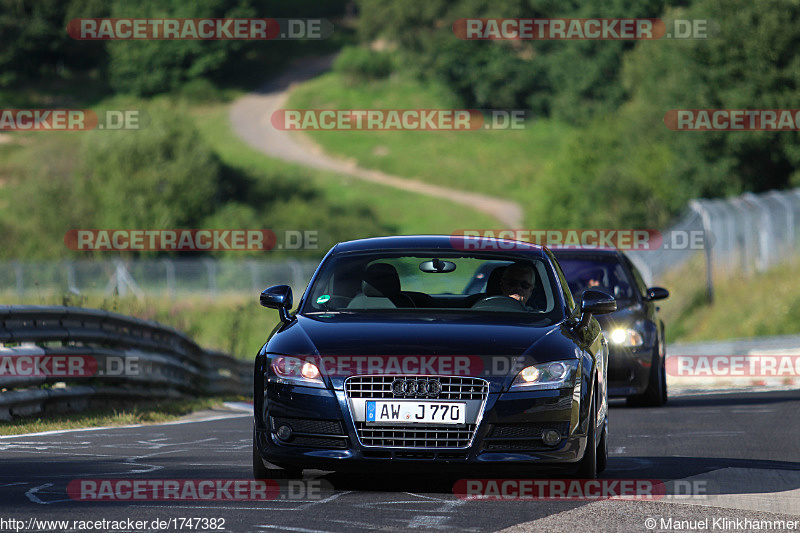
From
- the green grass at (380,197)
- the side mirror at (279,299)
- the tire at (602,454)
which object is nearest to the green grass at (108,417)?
the side mirror at (279,299)

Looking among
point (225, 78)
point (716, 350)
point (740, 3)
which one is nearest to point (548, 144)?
point (225, 78)

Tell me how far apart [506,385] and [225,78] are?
109610 mm

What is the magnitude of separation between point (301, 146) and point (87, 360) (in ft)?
283

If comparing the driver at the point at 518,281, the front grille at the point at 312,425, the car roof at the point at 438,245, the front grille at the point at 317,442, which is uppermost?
the car roof at the point at 438,245

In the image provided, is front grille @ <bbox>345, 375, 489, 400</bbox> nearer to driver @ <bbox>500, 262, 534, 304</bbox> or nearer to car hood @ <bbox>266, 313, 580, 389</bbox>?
car hood @ <bbox>266, 313, 580, 389</bbox>

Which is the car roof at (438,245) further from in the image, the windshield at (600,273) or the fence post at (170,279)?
the fence post at (170,279)

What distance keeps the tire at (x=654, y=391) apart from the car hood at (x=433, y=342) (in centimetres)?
769

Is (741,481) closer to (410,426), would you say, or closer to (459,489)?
(459,489)

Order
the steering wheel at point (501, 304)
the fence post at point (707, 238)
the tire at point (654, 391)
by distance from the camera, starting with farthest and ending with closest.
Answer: the fence post at point (707, 238)
the tire at point (654, 391)
the steering wheel at point (501, 304)

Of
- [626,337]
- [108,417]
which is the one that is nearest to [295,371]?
[108,417]

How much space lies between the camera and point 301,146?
101m

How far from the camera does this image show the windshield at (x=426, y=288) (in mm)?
9508

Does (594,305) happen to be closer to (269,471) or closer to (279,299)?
(279,299)

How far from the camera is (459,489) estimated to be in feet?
29.8
